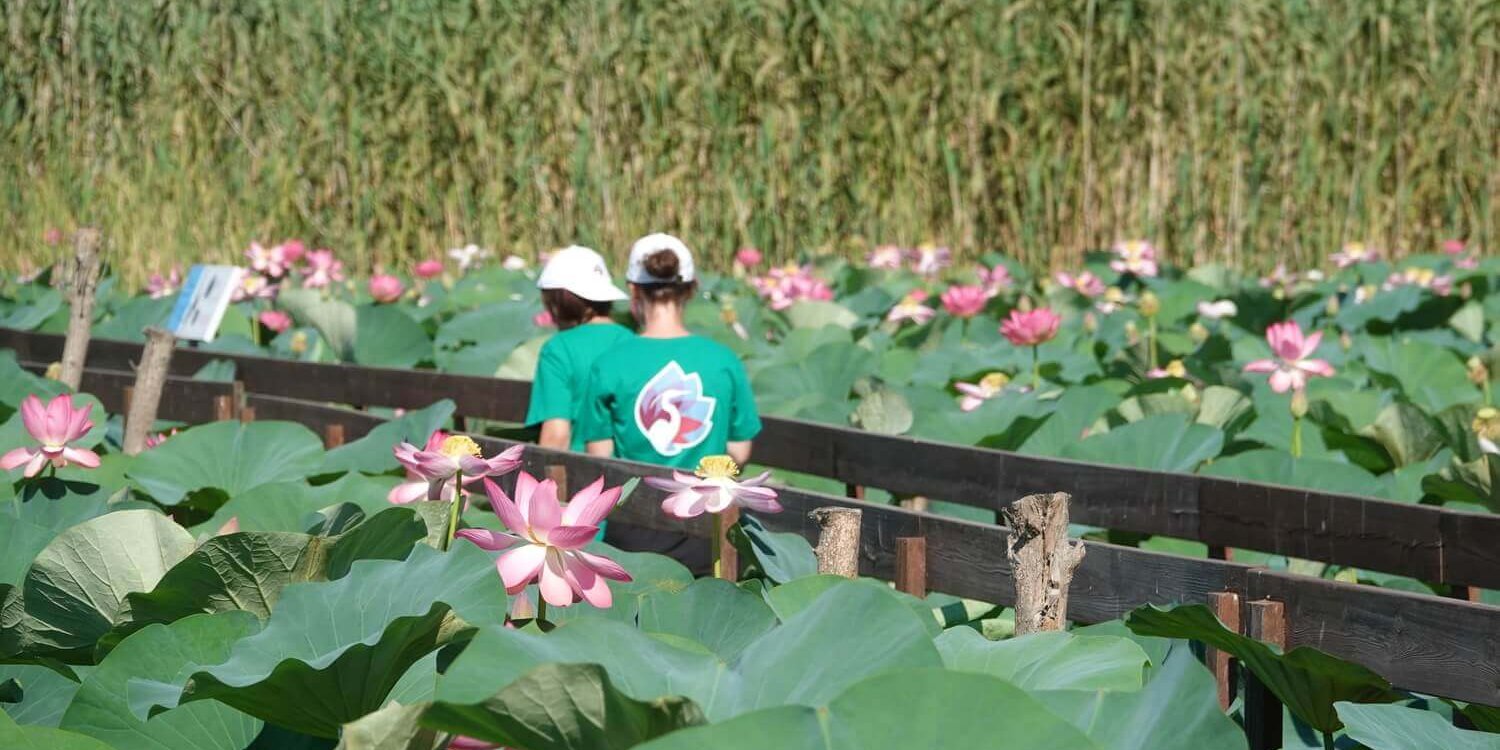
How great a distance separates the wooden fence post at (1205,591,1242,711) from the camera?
61.6 inches

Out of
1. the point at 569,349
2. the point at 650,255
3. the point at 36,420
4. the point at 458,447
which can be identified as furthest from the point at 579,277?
the point at 458,447

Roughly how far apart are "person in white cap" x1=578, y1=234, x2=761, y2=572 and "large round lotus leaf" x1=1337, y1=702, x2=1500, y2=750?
2.31m

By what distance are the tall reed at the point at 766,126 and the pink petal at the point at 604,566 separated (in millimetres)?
7035

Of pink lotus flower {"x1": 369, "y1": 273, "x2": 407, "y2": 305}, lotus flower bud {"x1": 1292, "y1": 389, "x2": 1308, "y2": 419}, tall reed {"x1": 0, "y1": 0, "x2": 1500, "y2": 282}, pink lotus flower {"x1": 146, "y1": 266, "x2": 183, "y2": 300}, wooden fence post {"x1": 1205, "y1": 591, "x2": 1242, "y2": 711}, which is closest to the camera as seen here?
wooden fence post {"x1": 1205, "y1": 591, "x2": 1242, "y2": 711}

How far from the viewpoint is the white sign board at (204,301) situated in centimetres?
477

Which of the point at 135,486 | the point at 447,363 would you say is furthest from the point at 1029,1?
the point at 135,486

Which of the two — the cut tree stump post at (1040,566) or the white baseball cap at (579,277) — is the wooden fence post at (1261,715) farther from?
the white baseball cap at (579,277)

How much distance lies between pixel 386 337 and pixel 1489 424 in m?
3.24

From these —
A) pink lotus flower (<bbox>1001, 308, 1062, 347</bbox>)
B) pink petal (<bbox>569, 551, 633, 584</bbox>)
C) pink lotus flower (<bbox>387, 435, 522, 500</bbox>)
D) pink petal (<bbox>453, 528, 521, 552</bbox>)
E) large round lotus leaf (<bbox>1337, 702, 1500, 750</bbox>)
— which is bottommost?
pink lotus flower (<bbox>1001, 308, 1062, 347</bbox>)

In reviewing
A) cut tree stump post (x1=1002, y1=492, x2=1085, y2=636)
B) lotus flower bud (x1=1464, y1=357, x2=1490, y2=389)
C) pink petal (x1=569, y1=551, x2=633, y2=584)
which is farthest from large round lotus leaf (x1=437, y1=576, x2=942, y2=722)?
lotus flower bud (x1=1464, y1=357, x2=1490, y2=389)

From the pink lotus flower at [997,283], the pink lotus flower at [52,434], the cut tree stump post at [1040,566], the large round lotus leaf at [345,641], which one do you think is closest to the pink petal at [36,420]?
the pink lotus flower at [52,434]

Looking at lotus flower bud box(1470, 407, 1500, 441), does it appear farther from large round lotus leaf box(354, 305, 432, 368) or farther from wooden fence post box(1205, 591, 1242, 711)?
large round lotus leaf box(354, 305, 432, 368)

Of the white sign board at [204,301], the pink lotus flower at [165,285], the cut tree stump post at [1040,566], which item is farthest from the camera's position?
the pink lotus flower at [165,285]

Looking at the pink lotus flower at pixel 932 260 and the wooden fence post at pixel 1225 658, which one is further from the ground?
the wooden fence post at pixel 1225 658
